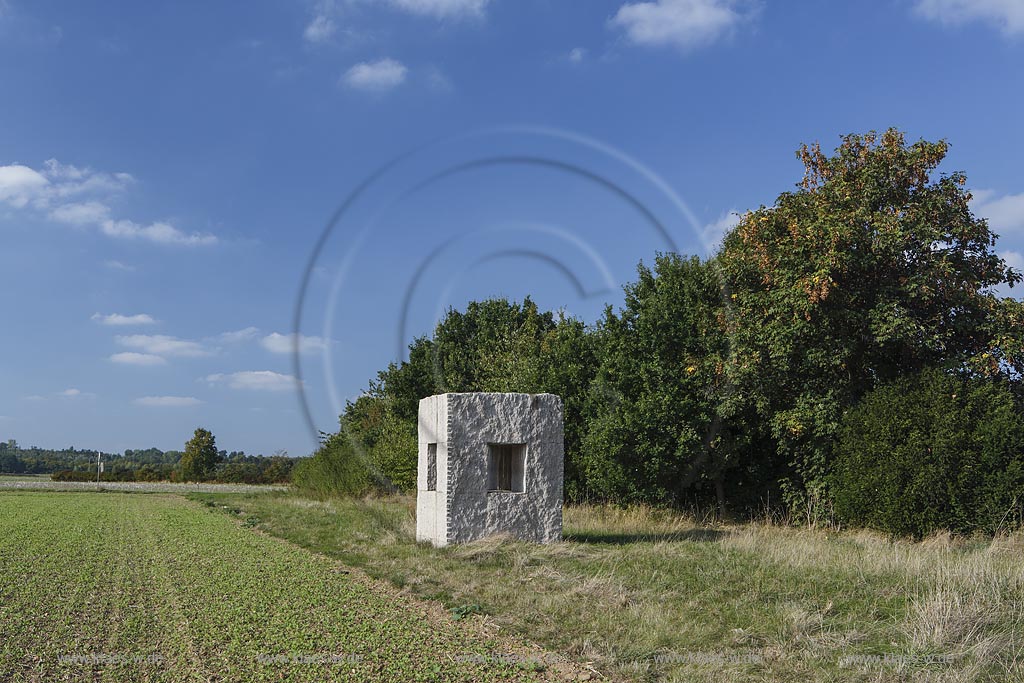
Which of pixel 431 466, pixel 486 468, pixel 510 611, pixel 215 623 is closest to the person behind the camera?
pixel 215 623

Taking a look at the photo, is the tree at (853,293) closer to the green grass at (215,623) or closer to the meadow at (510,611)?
the meadow at (510,611)

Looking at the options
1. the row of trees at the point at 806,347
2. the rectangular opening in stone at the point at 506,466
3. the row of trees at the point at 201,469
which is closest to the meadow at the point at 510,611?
the rectangular opening in stone at the point at 506,466

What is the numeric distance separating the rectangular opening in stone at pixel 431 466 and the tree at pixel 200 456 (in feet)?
183

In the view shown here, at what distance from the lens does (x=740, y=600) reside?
977 cm

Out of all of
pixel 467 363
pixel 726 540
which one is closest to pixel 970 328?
pixel 726 540

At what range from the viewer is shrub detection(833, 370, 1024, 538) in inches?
669

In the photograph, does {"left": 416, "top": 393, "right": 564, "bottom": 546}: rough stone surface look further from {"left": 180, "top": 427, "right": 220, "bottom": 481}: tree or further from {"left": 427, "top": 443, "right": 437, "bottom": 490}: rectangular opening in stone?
{"left": 180, "top": 427, "right": 220, "bottom": 481}: tree

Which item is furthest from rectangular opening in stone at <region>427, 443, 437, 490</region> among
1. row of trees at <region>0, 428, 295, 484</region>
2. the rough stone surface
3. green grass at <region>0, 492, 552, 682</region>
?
row of trees at <region>0, 428, 295, 484</region>

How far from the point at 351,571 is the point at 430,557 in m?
1.64

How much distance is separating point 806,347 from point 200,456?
60024mm

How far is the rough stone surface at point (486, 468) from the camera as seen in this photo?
15.5 m

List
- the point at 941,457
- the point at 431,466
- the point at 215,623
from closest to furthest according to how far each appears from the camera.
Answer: the point at 215,623, the point at 431,466, the point at 941,457

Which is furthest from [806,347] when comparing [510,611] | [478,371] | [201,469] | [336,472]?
[201,469]

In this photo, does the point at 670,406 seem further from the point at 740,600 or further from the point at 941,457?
the point at 740,600
